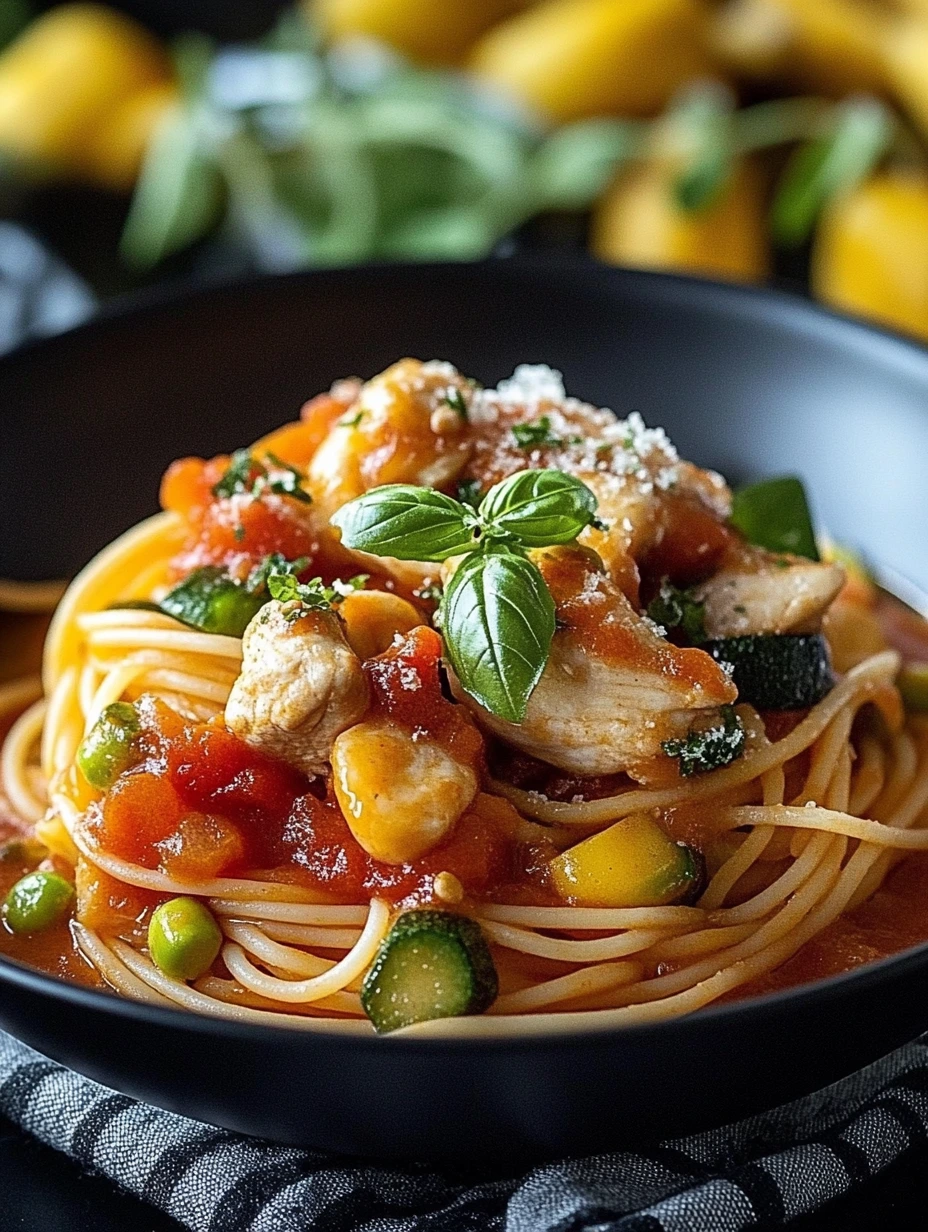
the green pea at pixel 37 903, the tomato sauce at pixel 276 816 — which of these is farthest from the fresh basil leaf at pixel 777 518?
the green pea at pixel 37 903

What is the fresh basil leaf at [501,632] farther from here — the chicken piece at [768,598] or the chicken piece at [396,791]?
the chicken piece at [768,598]

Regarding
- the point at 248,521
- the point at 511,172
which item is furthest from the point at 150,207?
the point at 248,521

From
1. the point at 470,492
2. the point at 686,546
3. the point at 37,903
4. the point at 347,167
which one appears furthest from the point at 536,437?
the point at 347,167

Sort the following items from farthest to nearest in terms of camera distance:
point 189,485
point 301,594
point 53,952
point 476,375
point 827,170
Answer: point 827,170 → point 476,375 → point 189,485 → point 53,952 → point 301,594

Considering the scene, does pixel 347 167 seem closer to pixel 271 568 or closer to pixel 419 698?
pixel 271 568

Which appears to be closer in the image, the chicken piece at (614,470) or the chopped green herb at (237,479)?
the chicken piece at (614,470)

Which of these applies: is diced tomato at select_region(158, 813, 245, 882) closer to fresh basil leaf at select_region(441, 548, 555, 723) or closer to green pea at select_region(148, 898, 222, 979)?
green pea at select_region(148, 898, 222, 979)
